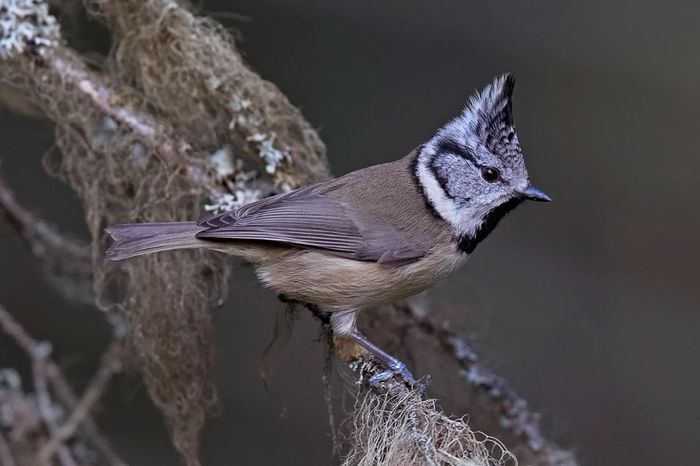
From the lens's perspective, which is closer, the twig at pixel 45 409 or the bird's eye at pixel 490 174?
the twig at pixel 45 409

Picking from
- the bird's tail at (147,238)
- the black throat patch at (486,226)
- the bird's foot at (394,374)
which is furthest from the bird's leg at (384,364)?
the bird's tail at (147,238)

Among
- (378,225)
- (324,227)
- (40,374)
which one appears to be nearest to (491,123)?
(378,225)

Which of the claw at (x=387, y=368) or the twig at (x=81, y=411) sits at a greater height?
the twig at (x=81, y=411)

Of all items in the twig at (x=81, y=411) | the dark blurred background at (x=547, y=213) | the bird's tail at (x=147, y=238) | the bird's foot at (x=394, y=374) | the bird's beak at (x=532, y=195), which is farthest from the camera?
the dark blurred background at (x=547, y=213)

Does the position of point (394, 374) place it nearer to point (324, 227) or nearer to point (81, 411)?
point (324, 227)

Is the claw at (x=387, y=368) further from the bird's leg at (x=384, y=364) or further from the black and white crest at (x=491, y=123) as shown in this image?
the black and white crest at (x=491, y=123)

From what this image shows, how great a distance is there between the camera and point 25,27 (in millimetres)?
2607

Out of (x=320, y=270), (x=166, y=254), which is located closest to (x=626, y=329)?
(x=320, y=270)

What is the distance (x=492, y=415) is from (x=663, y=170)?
2418 millimetres

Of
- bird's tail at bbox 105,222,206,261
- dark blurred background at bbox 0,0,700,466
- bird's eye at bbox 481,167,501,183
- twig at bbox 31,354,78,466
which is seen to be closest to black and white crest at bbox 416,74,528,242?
bird's eye at bbox 481,167,501,183

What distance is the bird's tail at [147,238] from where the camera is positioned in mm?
2516

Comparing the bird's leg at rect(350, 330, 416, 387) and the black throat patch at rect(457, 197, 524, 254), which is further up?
the black throat patch at rect(457, 197, 524, 254)

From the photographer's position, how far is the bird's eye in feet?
9.00

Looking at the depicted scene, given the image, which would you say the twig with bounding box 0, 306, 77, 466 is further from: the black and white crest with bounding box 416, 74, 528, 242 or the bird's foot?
the black and white crest with bounding box 416, 74, 528, 242
